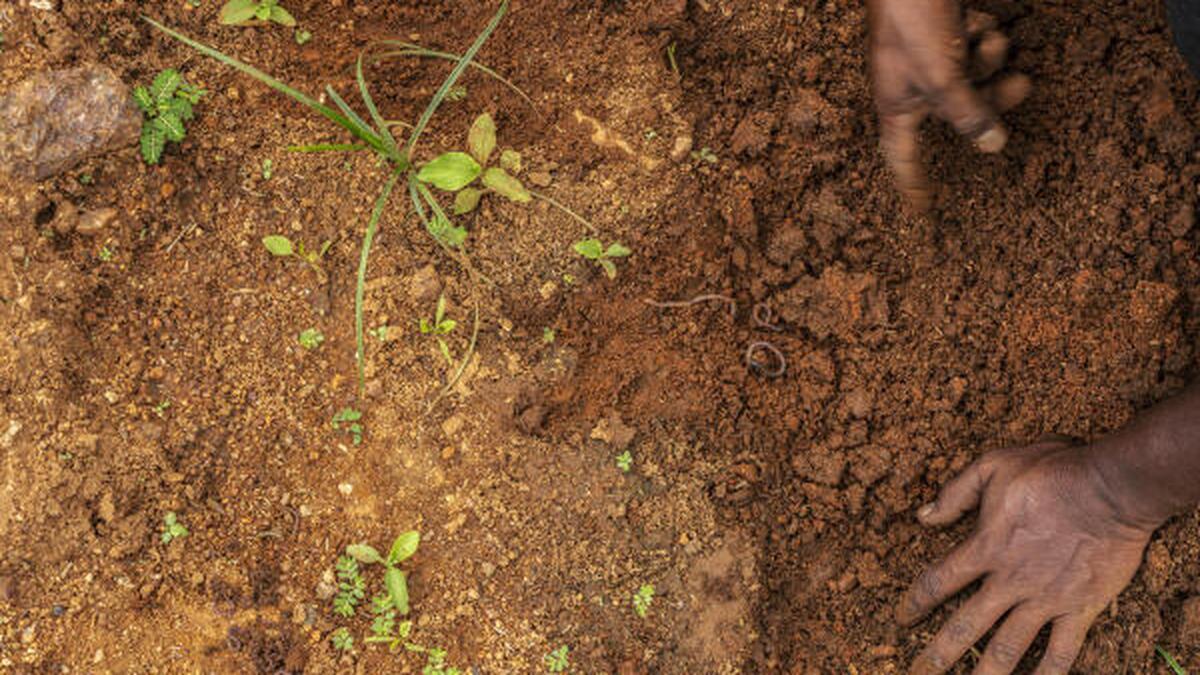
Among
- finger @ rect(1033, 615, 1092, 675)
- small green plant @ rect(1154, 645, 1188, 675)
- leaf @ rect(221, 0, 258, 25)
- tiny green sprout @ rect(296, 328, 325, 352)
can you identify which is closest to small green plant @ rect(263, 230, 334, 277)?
tiny green sprout @ rect(296, 328, 325, 352)

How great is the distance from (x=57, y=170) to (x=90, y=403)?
0.52 metres

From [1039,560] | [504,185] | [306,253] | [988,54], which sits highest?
[988,54]

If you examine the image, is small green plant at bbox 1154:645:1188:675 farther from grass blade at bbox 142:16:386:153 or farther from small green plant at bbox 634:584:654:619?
grass blade at bbox 142:16:386:153

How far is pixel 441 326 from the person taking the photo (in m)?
2.36

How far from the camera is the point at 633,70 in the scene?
8.02ft

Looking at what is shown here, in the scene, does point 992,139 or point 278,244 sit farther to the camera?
point 278,244

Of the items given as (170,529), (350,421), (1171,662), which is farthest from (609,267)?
(1171,662)

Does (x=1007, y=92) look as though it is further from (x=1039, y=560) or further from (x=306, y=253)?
(x=306, y=253)

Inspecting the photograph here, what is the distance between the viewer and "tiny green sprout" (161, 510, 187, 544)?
7.54ft

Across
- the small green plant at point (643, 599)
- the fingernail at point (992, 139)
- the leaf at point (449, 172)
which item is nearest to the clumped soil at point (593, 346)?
the small green plant at point (643, 599)

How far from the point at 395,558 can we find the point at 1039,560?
136cm

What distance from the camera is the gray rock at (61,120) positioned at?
2.30 m

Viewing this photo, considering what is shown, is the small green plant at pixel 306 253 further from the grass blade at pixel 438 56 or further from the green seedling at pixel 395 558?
the green seedling at pixel 395 558

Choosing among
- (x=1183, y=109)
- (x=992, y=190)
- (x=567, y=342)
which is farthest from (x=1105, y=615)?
(x=567, y=342)
